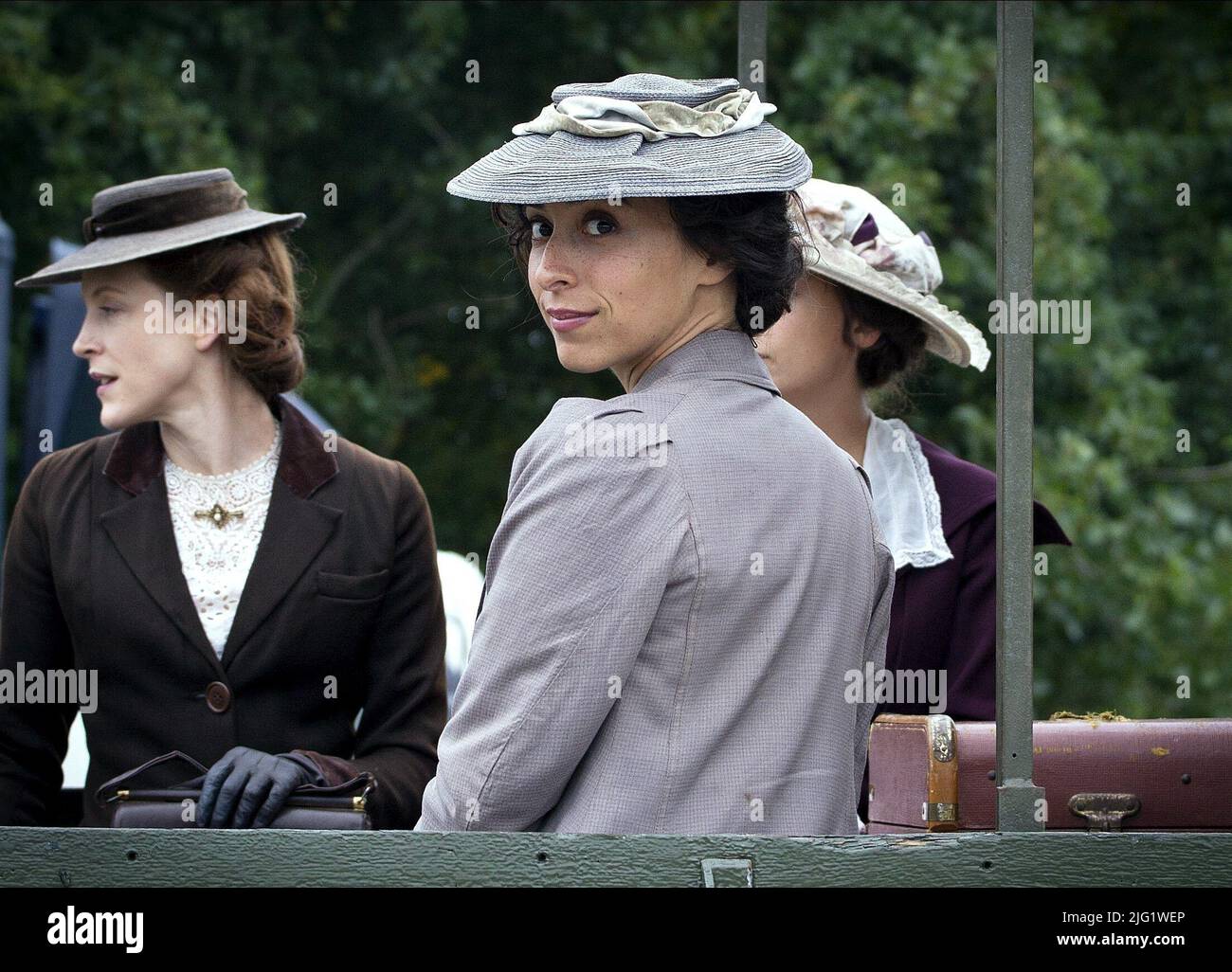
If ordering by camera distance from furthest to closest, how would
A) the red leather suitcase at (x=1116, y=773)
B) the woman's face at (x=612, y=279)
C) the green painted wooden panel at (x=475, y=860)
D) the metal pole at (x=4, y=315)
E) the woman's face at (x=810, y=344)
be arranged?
the metal pole at (x=4, y=315) → the woman's face at (x=810, y=344) → the red leather suitcase at (x=1116, y=773) → the woman's face at (x=612, y=279) → the green painted wooden panel at (x=475, y=860)

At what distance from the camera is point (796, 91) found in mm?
8984

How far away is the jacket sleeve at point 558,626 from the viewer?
188 centimetres

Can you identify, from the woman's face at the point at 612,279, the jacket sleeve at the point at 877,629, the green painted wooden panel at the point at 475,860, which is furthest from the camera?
the jacket sleeve at the point at 877,629

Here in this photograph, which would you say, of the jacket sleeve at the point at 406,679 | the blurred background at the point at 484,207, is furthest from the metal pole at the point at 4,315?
the jacket sleeve at the point at 406,679

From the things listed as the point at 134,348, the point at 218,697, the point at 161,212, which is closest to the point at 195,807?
the point at 218,697

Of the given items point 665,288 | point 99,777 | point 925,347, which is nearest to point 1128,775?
point 665,288

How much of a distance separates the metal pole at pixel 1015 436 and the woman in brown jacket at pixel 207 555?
1.03 m

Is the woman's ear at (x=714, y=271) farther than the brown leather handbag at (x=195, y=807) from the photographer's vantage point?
No

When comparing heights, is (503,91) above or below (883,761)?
above

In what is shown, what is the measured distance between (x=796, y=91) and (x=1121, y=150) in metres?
1.75

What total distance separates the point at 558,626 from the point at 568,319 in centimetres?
38

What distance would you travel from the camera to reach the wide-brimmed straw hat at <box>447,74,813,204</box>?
2027 mm

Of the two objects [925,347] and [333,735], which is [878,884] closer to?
[333,735]

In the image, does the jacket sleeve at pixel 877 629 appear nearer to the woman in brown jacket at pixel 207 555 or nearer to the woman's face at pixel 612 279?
the woman's face at pixel 612 279
